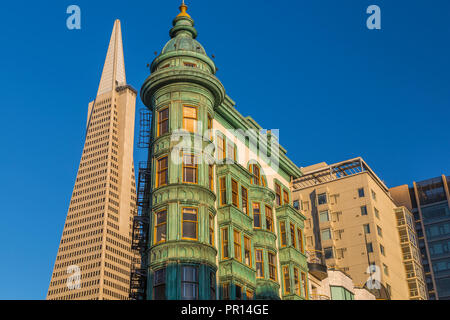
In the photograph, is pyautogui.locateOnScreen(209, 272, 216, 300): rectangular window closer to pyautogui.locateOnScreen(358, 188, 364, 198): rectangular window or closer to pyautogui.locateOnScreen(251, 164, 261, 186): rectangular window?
pyautogui.locateOnScreen(251, 164, 261, 186): rectangular window

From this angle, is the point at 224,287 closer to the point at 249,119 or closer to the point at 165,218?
the point at 165,218

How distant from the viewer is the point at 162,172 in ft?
143

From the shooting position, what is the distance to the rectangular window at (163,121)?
4513 centimetres

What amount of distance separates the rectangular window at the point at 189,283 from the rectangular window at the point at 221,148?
11456mm

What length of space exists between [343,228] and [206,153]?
6136 cm

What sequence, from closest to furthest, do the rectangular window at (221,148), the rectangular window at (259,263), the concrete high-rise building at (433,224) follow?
1. the rectangular window at (259,263)
2. the rectangular window at (221,148)
3. the concrete high-rise building at (433,224)

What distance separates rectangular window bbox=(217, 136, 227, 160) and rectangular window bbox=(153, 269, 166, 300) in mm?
12025

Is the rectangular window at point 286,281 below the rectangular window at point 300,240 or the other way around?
below

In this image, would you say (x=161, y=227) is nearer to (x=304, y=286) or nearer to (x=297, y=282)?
(x=297, y=282)

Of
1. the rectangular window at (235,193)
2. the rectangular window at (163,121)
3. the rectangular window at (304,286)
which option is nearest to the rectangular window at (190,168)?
the rectangular window at (163,121)

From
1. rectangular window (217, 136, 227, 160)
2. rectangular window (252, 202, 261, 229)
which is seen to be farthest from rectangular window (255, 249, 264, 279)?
rectangular window (217, 136, 227, 160)

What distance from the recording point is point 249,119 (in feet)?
185

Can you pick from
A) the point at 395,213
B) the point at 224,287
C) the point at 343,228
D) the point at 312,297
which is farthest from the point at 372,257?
the point at 224,287

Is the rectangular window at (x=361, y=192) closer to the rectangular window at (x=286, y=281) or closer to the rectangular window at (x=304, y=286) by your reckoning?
the rectangular window at (x=304, y=286)
